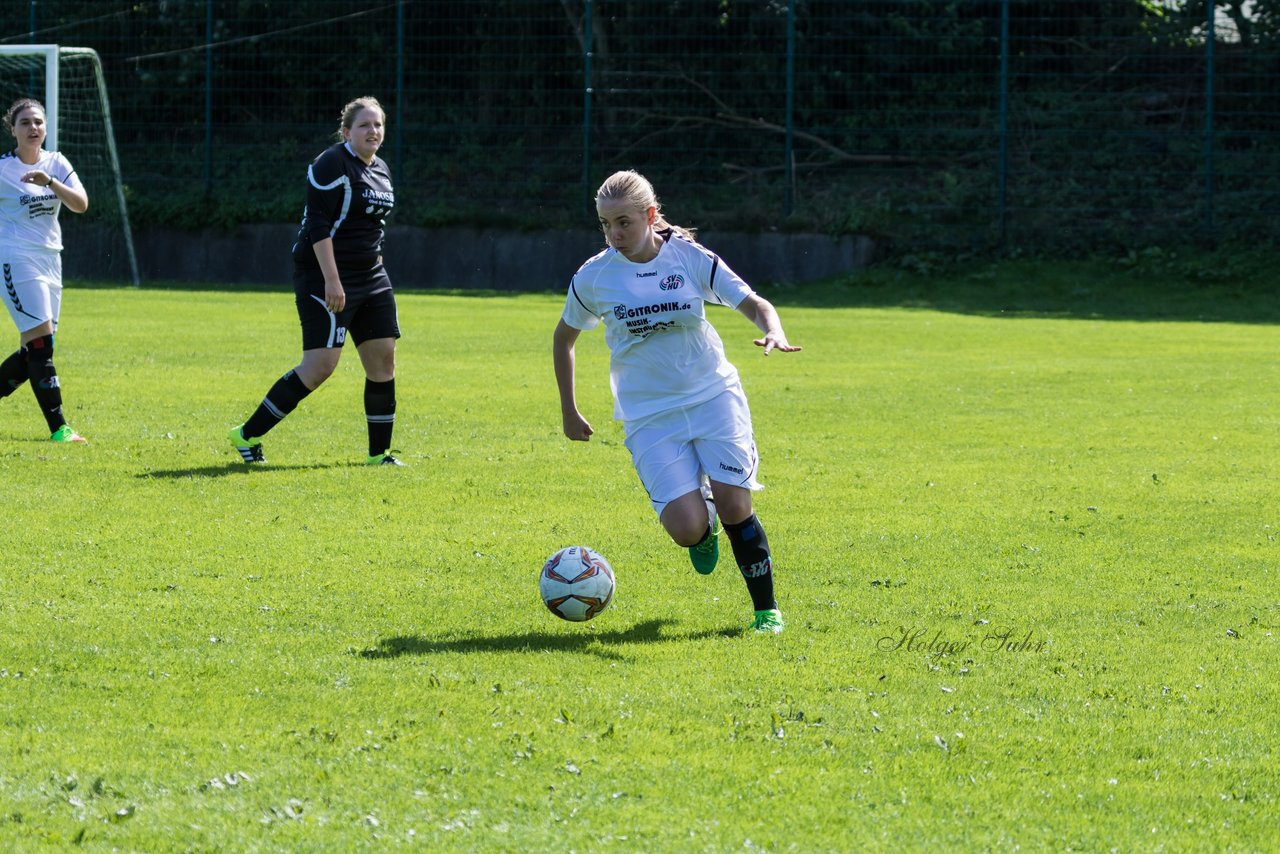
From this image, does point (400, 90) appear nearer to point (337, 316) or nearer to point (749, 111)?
point (749, 111)

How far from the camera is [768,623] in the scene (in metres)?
6.19

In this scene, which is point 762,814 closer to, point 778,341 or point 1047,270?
point 778,341

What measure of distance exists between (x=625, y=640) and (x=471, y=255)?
23976 millimetres

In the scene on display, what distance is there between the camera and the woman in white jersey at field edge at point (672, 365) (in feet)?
21.0

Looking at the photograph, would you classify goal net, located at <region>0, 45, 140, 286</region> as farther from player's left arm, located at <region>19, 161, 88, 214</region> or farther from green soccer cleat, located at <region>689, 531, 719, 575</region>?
green soccer cleat, located at <region>689, 531, 719, 575</region>

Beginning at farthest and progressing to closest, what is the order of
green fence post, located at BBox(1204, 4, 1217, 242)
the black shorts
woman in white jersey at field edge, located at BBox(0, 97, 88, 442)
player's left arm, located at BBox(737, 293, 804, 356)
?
green fence post, located at BBox(1204, 4, 1217, 242) < woman in white jersey at field edge, located at BBox(0, 97, 88, 442) < the black shorts < player's left arm, located at BBox(737, 293, 804, 356)

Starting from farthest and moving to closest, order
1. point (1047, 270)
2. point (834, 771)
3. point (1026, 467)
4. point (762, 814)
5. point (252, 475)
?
point (1047, 270) < point (1026, 467) < point (252, 475) < point (834, 771) < point (762, 814)

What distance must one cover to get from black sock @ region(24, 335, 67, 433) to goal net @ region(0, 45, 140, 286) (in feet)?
57.8

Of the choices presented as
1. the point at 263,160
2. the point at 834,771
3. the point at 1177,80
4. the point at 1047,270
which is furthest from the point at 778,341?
the point at 263,160

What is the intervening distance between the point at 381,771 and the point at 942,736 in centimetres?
166

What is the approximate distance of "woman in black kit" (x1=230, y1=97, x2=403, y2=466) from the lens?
380 inches

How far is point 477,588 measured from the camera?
6848mm

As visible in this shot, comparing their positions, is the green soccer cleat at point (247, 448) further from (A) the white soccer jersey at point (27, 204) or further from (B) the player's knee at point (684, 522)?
(B) the player's knee at point (684, 522)

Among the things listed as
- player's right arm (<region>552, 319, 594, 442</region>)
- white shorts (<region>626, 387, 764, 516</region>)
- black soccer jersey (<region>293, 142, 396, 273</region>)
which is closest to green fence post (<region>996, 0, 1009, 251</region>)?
black soccer jersey (<region>293, 142, 396, 273</region>)
